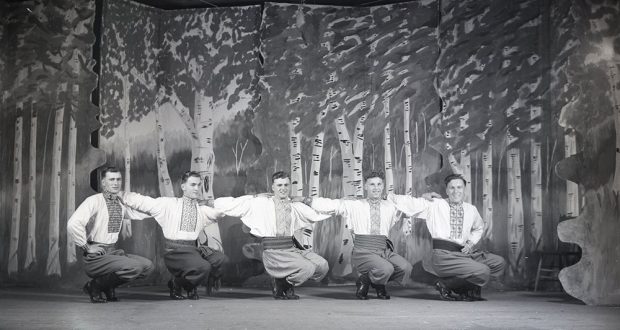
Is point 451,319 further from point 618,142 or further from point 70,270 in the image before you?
point 70,270

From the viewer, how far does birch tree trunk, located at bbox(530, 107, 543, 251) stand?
7.80 m

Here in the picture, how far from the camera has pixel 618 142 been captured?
6.58m

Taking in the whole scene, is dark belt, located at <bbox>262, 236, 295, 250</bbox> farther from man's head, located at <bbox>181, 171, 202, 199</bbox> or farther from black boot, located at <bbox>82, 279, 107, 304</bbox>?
black boot, located at <bbox>82, 279, 107, 304</bbox>

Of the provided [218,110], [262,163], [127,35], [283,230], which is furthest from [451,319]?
[127,35]

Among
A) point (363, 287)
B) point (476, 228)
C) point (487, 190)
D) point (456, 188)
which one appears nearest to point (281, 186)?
point (363, 287)

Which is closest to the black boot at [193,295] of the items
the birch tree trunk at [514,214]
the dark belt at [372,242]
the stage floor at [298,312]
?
the stage floor at [298,312]

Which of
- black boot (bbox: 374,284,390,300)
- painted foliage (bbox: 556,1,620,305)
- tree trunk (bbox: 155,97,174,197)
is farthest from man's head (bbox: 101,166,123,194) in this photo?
painted foliage (bbox: 556,1,620,305)

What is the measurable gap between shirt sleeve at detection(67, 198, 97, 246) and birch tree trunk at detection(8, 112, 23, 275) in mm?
1395

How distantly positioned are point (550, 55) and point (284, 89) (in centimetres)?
285

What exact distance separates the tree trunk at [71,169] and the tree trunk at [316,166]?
8.26 feet

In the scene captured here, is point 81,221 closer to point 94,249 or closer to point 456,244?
point 94,249

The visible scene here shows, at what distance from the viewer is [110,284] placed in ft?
21.7

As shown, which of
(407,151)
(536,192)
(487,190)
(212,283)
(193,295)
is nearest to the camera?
(193,295)

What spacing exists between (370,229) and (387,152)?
4.71 ft
